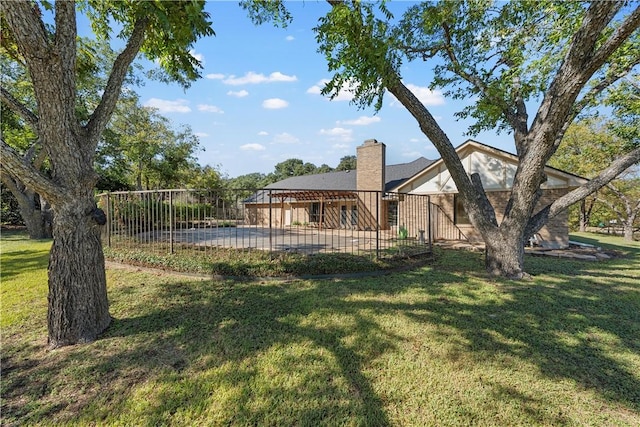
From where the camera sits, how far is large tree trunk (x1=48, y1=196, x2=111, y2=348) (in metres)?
3.29

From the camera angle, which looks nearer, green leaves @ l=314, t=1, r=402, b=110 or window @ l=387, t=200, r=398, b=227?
green leaves @ l=314, t=1, r=402, b=110

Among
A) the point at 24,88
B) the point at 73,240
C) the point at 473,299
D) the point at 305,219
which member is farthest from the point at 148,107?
the point at 473,299

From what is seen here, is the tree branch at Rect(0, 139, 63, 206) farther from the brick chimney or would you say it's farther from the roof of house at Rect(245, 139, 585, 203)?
the brick chimney

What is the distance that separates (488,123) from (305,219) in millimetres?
15009

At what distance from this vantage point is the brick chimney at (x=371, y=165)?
16375mm

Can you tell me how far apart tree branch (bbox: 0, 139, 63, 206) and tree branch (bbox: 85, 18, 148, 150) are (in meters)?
0.68

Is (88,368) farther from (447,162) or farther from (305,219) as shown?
(305,219)

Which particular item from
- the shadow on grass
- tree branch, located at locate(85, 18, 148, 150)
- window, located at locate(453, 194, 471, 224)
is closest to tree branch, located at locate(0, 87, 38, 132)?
tree branch, located at locate(85, 18, 148, 150)

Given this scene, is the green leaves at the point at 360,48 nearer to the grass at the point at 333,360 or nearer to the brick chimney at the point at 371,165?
the grass at the point at 333,360

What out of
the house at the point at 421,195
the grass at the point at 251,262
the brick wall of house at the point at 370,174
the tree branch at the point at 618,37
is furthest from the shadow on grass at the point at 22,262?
the brick wall of house at the point at 370,174

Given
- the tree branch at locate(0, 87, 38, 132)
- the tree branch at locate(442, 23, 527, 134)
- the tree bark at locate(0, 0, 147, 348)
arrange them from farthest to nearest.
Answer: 1. the tree branch at locate(442, 23, 527, 134)
2. the tree branch at locate(0, 87, 38, 132)
3. the tree bark at locate(0, 0, 147, 348)

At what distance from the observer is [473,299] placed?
4797 millimetres

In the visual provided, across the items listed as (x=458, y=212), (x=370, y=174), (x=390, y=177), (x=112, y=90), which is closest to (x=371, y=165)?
(x=370, y=174)

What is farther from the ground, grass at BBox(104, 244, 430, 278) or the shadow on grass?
grass at BBox(104, 244, 430, 278)
